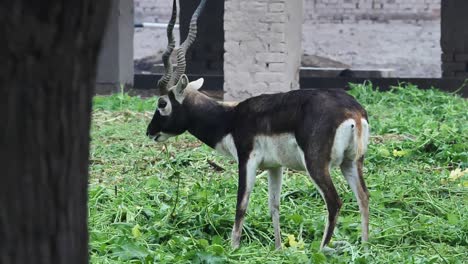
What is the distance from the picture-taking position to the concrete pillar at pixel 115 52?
655 inches

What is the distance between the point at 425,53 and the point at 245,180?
24310 mm

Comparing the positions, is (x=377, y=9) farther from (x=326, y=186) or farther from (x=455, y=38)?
(x=326, y=186)

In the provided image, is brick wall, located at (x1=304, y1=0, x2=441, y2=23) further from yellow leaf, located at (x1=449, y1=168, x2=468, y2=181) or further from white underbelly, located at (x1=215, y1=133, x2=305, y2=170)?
white underbelly, located at (x1=215, y1=133, x2=305, y2=170)

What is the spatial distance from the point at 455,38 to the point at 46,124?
675 inches

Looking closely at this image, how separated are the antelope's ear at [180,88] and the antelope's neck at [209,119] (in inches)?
2.5

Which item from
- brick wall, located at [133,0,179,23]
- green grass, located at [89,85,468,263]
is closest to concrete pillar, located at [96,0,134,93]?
green grass, located at [89,85,468,263]

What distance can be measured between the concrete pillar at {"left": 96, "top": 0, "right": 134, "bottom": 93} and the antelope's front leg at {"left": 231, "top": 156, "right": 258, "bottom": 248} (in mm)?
9726

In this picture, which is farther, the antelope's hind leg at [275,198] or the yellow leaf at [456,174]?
the yellow leaf at [456,174]

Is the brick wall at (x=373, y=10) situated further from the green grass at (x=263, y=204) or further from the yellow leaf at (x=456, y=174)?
the yellow leaf at (x=456, y=174)

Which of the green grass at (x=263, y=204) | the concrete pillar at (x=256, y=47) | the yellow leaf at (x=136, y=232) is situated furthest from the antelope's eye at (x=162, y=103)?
the concrete pillar at (x=256, y=47)

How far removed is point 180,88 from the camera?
25.1ft

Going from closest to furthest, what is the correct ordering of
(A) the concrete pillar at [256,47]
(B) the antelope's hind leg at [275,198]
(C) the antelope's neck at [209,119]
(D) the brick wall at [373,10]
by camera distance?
1. (B) the antelope's hind leg at [275,198]
2. (C) the antelope's neck at [209,119]
3. (A) the concrete pillar at [256,47]
4. (D) the brick wall at [373,10]

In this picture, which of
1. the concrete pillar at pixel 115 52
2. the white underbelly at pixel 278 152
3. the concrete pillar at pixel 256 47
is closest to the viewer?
the white underbelly at pixel 278 152

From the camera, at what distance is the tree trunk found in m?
2.72
